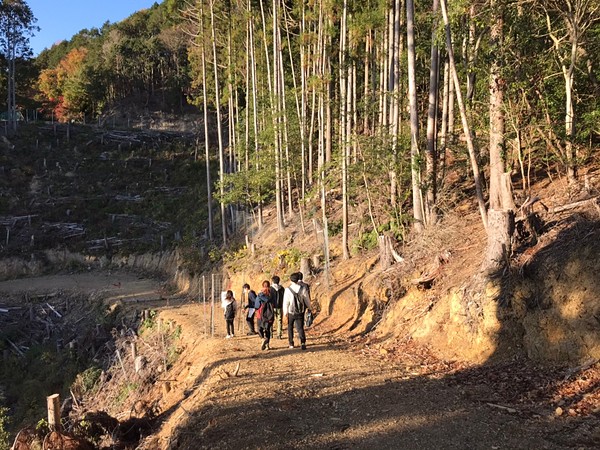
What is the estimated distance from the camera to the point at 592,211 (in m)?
7.05

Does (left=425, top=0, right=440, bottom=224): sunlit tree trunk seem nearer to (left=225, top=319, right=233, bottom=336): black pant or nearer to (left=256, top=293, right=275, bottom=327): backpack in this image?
(left=256, top=293, right=275, bottom=327): backpack

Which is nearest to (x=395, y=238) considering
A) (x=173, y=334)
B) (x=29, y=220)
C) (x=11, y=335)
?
(x=173, y=334)

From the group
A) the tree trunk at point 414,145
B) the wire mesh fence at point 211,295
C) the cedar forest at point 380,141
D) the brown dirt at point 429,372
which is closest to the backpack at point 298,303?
the brown dirt at point 429,372

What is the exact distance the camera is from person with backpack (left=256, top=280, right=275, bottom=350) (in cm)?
915

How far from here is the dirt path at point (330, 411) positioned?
4.87 meters

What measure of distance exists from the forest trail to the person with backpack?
30cm

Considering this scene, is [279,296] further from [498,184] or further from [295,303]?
[498,184]

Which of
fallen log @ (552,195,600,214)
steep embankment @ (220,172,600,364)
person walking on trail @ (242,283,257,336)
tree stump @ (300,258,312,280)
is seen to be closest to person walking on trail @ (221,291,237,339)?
person walking on trail @ (242,283,257,336)

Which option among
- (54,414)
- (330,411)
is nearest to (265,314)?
(330,411)

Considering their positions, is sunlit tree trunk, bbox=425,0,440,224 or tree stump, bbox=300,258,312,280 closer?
sunlit tree trunk, bbox=425,0,440,224

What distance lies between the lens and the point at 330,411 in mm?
5785

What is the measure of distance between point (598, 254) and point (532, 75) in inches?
205

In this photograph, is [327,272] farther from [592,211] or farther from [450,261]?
[592,211]

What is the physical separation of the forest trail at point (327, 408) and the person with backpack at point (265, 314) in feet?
0.98
